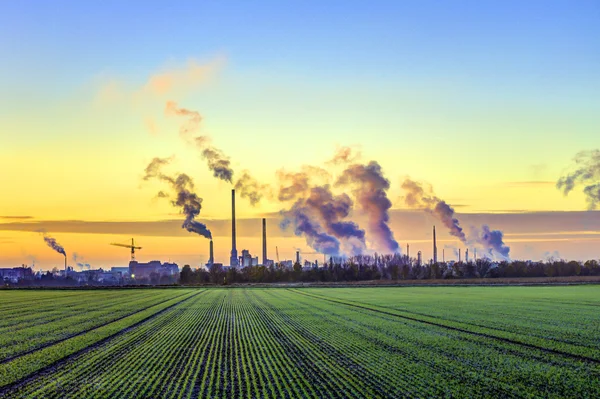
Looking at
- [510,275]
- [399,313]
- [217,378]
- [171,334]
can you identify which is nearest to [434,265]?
[510,275]

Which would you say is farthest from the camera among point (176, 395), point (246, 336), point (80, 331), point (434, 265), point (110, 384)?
point (434, 265)

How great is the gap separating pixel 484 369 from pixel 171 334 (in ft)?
58.9

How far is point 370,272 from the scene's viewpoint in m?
182

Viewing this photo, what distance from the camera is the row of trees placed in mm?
171750

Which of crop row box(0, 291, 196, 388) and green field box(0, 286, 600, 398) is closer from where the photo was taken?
green field box(0, 286, 600, 398)

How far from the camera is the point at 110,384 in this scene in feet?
61.8

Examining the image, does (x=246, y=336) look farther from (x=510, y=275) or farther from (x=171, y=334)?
(x=510, y=275)

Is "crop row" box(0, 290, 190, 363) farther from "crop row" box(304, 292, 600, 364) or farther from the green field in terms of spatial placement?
"crop row" box(304, 292, 600, 364)

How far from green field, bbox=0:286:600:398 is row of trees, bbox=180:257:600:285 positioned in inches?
5075

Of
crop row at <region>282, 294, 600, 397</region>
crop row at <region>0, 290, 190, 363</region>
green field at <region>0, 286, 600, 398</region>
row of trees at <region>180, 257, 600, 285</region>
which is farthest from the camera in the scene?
row of trees at <region>180, 257, 600, 285</region>

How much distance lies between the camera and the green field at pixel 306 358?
1783 centimetres

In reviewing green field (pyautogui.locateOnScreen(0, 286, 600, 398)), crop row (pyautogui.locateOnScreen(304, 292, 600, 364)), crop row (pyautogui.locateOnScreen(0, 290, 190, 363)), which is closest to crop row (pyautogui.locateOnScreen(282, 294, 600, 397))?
green field (pyautogui.locateOnScreen(0, 286, 600, 398))

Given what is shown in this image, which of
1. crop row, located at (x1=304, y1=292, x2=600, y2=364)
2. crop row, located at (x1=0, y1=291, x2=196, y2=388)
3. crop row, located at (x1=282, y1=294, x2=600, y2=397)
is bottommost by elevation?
crop row, located at (x1=304, y1=292, x2=600, y2=364)

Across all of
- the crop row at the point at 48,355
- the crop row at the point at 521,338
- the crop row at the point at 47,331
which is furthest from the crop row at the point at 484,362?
the crop row at the point at 47,331
